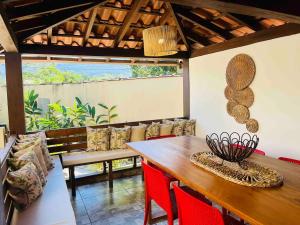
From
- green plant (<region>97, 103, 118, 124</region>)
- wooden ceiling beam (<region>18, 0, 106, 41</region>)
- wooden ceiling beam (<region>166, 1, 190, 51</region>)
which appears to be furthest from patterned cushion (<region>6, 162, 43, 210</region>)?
green plant (<region>97, 103, 118, 124</region>)

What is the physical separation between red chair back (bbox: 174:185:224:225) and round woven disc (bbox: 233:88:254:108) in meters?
2.73

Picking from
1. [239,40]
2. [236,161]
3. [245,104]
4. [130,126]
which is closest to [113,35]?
[130,126]

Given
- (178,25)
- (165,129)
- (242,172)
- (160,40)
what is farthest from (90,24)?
(242,172)

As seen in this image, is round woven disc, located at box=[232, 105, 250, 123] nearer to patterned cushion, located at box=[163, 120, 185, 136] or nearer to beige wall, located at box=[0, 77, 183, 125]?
patterned cushion, located at box=[163, 120, 185, 136]

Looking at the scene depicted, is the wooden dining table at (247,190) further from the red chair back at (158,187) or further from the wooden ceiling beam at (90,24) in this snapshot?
the wooden ceiling beam at (90,24)

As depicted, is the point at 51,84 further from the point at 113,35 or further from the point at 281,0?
the point at 281,0

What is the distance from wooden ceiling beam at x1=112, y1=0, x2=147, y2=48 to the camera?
11.8ft

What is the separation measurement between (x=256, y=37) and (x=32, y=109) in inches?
178

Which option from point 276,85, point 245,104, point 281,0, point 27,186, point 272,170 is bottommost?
point 27,186

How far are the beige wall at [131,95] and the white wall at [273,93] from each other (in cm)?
223

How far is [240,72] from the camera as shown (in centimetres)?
412

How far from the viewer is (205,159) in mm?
2299

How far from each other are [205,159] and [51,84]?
4855mm

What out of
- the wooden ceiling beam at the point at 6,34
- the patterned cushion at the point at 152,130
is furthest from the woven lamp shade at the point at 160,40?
the patterned cushion at the point at 152,130
